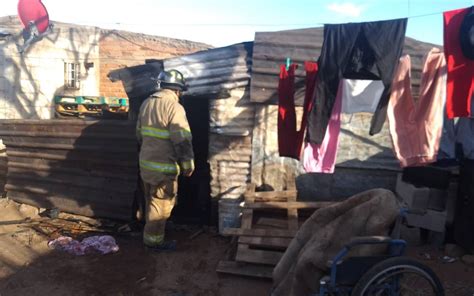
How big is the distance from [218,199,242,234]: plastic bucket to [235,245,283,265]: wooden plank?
1277mm

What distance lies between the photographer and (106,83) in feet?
55.2

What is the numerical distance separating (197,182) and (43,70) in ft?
34.1

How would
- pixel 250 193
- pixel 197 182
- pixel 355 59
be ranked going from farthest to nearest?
1. pixel 197 182
2. pixel 250 193
3. pixel 355 59

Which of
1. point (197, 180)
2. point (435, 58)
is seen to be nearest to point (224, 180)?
point (197, 180)

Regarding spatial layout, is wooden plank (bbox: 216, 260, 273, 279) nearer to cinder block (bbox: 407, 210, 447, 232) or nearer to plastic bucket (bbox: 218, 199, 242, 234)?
plastic bucket (bbox: 218, 199, 242, 234)

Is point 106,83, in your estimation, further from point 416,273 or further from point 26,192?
point 416,273

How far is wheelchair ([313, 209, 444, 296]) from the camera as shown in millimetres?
2920

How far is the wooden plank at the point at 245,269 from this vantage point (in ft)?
14.7

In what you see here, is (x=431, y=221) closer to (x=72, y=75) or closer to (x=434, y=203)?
(x=434, y=203)

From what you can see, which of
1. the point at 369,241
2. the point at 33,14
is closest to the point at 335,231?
the point at 369,241

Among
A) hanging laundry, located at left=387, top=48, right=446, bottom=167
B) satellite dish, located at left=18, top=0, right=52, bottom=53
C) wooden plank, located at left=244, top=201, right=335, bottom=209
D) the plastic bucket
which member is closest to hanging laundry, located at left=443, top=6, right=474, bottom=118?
hanging laundry, located at left=387, top=48, right=446, bottom=167

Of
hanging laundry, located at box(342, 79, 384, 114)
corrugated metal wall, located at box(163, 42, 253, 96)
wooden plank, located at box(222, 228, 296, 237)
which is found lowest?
wooden plank, located at box(222, 228, 296, 237)

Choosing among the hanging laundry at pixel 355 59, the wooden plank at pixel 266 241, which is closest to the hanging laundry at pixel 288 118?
the hanging laundry at pixel 355 59

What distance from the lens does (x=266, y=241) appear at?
482cm
